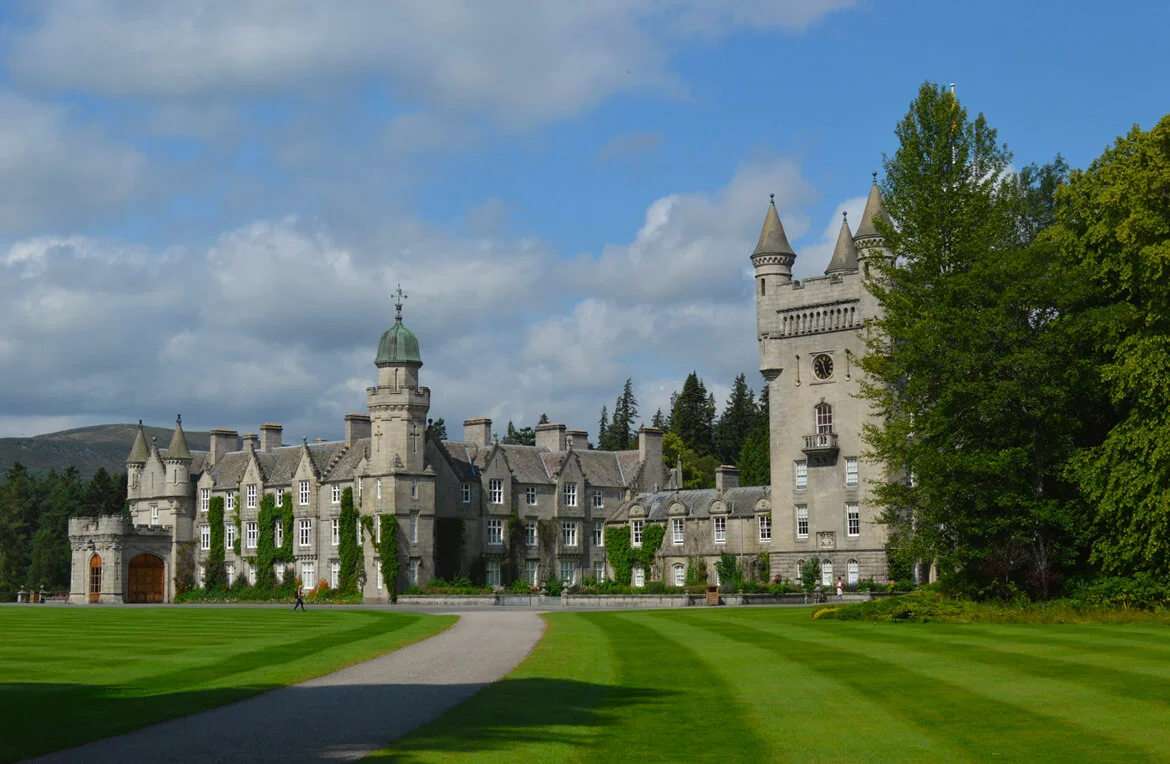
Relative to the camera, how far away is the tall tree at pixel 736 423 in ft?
409

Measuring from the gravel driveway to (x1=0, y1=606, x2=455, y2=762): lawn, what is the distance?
53 centimetres

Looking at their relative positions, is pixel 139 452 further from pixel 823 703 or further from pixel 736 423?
pixel 823 703

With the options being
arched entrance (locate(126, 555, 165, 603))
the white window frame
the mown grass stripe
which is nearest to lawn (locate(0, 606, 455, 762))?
the mown grass stripe

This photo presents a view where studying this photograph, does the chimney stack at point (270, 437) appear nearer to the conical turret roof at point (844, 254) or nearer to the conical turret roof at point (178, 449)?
the conical turret roof at point (178, 449)

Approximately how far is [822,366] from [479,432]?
26080 mm

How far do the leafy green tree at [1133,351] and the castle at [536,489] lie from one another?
78.1 feet

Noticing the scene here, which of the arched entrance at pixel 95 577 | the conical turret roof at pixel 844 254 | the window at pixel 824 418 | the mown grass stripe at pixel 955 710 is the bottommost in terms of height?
the mown grass stripe at pixel 955 710

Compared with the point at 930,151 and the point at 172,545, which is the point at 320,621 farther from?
the point at 172,545

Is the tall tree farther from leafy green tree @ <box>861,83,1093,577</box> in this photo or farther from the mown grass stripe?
the mown grass stripe

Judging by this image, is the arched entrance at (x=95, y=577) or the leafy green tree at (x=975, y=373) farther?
the arched entrance at (x=95, y=577)

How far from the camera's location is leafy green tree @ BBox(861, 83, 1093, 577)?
39.7 m

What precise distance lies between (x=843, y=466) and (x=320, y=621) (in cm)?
3452

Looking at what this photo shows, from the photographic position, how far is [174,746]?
45.6 feet

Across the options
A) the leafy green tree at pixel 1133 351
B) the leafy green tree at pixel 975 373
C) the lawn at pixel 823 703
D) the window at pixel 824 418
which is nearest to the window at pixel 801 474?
the window at pixel 824 418
